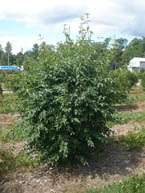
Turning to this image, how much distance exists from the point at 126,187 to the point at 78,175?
804 mm

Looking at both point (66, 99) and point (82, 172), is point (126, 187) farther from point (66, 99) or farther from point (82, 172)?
point (66, 99)

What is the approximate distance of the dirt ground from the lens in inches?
137

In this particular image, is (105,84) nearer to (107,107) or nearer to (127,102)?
(107,107)

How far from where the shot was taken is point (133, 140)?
16.3ft

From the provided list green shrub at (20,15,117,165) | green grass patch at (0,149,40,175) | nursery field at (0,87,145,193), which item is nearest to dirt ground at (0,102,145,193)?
nursery field at (0,87,145,193)

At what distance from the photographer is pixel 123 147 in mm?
4805

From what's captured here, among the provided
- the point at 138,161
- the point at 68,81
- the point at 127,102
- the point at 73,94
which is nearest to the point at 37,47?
the point at 68,81

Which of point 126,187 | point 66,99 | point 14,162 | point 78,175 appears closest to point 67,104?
point 66,99

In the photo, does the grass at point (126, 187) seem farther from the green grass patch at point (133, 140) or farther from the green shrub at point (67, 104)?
the green grass patch at point (133, 140)

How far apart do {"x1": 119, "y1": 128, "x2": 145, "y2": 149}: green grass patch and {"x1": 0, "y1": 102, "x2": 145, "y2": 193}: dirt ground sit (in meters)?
0.30

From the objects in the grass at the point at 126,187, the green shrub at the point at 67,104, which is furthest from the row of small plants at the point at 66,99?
the grass at the point at 126,187

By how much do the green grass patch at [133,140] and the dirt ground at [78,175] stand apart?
30 centimetres

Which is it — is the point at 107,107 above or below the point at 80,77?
below

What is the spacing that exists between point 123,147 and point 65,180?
1.59 m
